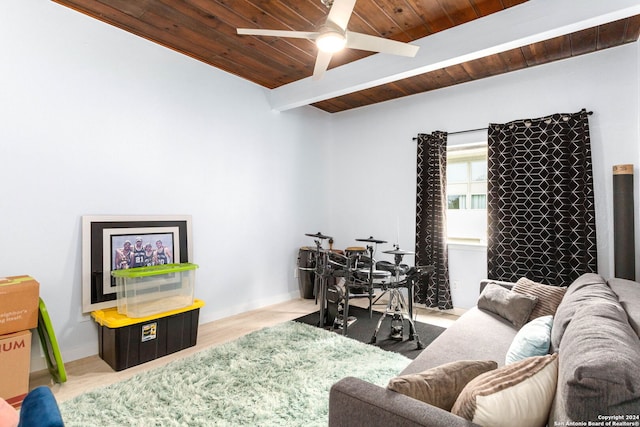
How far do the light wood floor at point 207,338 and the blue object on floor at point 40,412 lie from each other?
160 centimetres

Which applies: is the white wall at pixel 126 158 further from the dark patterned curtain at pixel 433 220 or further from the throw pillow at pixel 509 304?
the throw pillow at pixel 509 304

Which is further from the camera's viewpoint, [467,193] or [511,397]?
[467,193]

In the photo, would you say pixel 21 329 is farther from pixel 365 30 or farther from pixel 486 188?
pixel 486 188

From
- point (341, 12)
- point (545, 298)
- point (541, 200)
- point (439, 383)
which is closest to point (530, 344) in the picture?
point (439, 383)

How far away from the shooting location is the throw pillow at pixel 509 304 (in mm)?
2484

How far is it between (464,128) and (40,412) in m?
4.32

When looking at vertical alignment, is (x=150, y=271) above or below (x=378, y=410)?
above

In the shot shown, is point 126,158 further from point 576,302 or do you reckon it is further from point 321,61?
point 576,302

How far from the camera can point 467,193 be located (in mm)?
4117

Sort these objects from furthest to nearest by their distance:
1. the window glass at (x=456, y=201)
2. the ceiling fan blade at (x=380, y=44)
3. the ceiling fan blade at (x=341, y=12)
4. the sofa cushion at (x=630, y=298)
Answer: the window glass at (x=456, y=201), the ceiling fan blade at (x=380, y=44), the ceiling fan blade at (x=341, y=12), the sofa cushion at (x=630, y=298)

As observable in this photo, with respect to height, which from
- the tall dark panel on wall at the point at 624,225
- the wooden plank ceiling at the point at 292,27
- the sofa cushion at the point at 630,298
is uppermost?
the wooden plank ceiling at the point at 292,27

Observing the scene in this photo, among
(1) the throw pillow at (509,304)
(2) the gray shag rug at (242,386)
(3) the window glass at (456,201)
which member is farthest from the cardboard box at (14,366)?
(3) the window glass at (456,201)

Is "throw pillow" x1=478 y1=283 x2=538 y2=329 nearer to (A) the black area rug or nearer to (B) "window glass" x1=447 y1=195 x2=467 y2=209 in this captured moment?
(A) the black area rug

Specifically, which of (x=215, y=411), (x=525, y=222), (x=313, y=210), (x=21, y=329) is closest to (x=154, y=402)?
(x=215, y=411)
